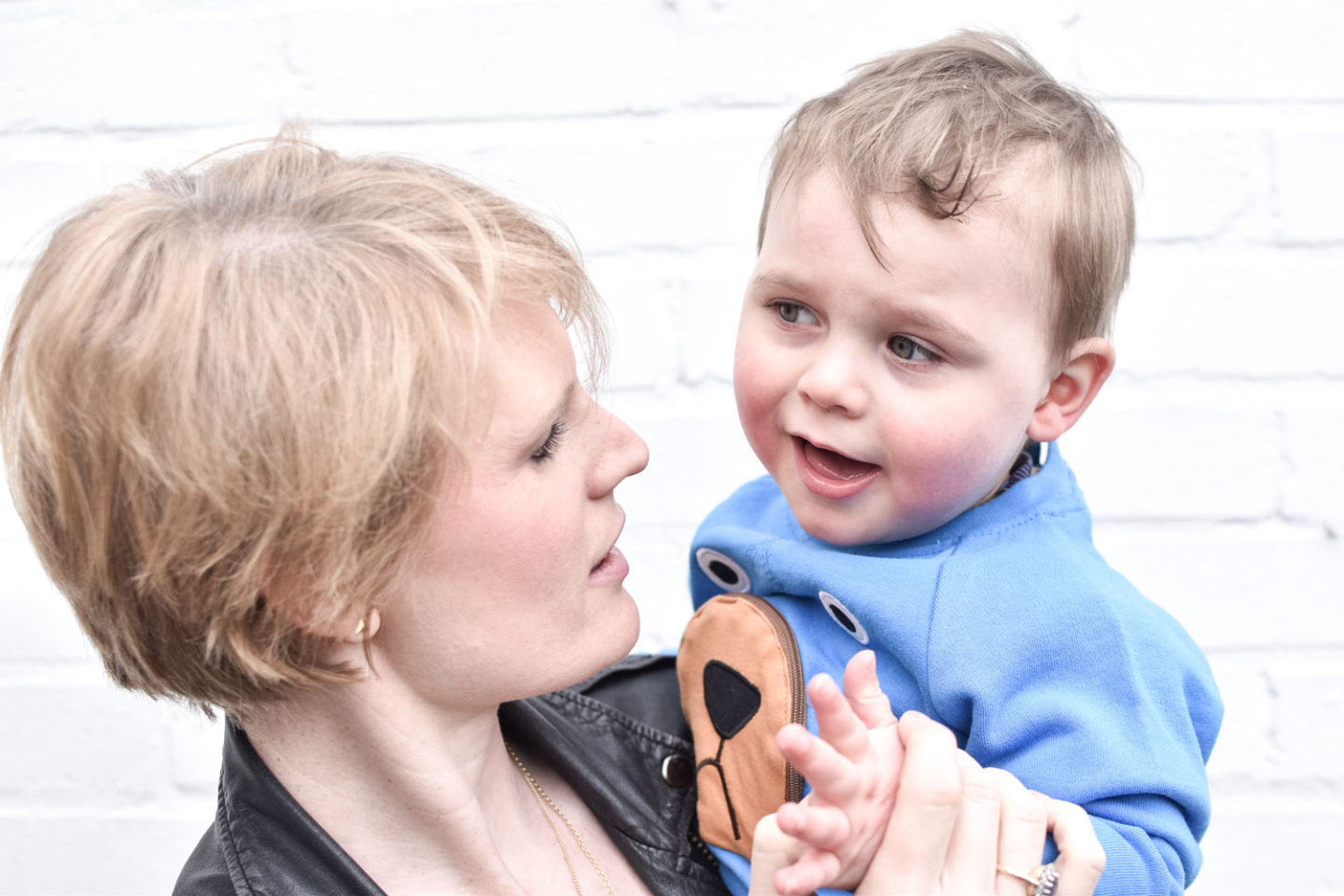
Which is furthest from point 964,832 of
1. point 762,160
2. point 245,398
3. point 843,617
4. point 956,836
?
point 762,160

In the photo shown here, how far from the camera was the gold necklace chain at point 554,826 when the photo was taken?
0.99 meters

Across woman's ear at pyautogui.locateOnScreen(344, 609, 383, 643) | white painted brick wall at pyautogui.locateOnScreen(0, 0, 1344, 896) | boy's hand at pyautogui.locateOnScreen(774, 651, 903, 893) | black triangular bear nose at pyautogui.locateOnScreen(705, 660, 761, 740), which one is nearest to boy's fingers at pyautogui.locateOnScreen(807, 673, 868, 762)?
boy's hand at pyautogui.locateOnScreen(774, 651, 903, 893)

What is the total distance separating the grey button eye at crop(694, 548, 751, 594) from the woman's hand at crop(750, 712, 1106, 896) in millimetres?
324

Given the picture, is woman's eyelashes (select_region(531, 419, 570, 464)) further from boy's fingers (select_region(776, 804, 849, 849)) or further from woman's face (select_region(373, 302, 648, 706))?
boy's fingers (select_region(776, 804, 849, 849))

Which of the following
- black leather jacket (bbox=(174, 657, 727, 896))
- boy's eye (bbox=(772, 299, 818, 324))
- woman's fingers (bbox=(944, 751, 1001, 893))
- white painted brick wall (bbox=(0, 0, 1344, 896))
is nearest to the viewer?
woman's fingers (bbox=(944, 751, 1001, 893))

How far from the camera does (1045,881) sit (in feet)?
2.49

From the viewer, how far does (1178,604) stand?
4.57 ft

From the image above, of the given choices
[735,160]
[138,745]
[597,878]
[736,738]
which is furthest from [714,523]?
[138,745]

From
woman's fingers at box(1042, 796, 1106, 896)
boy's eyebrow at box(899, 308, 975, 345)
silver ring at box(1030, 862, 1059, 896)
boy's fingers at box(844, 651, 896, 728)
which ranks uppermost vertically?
boy's eyebrow at box(899, 308, 975, 345)

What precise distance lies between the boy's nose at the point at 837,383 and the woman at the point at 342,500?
16 centimetres

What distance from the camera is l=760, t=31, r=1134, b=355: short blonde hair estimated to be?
87 centimetres

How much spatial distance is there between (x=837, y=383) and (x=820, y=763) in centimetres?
33

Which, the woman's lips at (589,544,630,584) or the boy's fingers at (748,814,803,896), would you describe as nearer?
the boy's fingers at (748,814,803,896)

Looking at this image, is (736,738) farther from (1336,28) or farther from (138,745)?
(1336,28)
